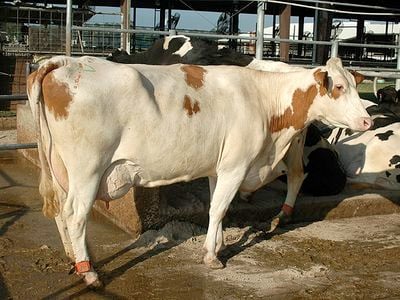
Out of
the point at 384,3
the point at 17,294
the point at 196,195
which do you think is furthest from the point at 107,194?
the point at 384,3

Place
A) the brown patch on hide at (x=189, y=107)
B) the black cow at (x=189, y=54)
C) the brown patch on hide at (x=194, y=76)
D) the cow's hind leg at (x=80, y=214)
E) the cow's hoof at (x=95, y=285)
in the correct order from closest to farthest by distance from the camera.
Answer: the cow's hind leg at (x=80, y=214) < the cow's hoof at (x=95, y=285) < the brown patch on hide at (x=189, y=107) < the brown patch on hide at (x=194, y=76) < the black cow at (x=189, y=54)

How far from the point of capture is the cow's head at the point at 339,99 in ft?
15.6

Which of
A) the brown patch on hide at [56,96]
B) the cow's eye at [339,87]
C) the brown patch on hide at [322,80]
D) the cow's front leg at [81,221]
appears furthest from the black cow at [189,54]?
the cow's front leg at [81,221]

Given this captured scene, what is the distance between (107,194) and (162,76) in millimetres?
981

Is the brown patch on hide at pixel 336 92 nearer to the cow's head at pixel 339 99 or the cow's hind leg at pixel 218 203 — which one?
the cow's head at pixel 339 99

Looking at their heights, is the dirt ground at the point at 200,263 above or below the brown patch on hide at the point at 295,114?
below

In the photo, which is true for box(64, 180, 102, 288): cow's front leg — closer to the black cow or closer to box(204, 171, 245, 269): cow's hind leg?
box(204, 171, 245, 269): cow's hind leg

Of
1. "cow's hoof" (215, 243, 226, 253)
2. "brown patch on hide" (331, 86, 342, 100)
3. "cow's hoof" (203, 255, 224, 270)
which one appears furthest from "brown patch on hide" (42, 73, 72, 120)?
"brown patch on hide" (331, 86, 342, 100)

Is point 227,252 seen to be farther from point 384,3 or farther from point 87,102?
point 384,3

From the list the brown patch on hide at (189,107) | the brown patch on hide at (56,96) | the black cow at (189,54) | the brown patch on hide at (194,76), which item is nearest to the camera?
the brown patch on hide at (56,96)

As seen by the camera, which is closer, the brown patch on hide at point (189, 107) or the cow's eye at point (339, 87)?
the brown patch on hide at point (189, 107)

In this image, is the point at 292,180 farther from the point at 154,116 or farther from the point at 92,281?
the point at 92,281

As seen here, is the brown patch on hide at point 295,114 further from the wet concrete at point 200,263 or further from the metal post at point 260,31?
the metal post at point 260,31

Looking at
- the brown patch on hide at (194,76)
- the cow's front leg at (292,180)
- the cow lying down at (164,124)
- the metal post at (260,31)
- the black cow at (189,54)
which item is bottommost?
the cow's front leg at (292,180)
